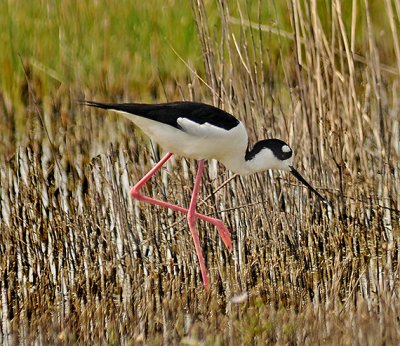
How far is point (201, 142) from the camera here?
474 centimetres

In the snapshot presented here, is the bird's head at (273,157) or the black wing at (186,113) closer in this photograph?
the black wing at (186,113)

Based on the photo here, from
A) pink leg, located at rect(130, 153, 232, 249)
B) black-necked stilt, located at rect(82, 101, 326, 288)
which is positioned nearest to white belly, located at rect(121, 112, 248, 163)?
black-necked stilt, located at rect(82, 101, 326, 288)

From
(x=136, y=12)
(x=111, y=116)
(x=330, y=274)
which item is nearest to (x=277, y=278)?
(x=330, y=274)

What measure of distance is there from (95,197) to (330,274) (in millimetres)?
1057

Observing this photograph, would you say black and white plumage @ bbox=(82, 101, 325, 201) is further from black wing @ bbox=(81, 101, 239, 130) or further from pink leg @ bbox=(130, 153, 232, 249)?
pink leg @ bbox=(130, 153, 232, 249)

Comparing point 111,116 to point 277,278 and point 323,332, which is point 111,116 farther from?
point 323,332

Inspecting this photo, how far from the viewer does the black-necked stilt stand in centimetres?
465

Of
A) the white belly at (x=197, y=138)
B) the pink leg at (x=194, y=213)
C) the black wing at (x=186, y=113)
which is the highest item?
the black wing at (x=186, y=113)

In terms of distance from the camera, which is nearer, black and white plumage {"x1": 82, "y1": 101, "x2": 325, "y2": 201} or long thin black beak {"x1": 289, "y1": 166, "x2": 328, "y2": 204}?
black and white plumage {"x1": 82, "y1": 101, "x2": 325, "y2": 201}

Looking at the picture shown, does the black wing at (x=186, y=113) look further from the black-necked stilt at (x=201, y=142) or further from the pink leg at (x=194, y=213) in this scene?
the pink leg at (x=194, y=213)

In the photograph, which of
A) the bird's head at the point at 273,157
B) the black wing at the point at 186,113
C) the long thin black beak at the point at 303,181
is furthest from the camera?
the long thin black beak at the point at 303,181

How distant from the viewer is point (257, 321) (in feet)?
13.1

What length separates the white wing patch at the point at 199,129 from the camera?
4.66 metres

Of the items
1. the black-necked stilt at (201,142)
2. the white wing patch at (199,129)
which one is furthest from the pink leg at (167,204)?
the white wing patch at (199,129)
